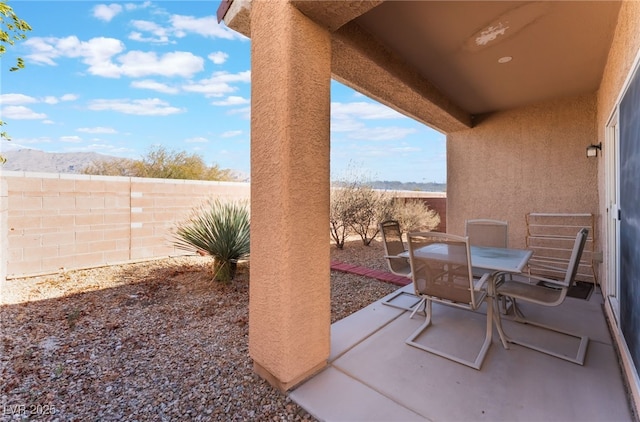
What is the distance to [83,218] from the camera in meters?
5.54

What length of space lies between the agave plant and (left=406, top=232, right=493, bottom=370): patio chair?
3.07 m

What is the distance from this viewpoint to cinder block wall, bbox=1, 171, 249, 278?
4.87m

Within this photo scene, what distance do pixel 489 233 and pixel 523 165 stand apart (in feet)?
7.25

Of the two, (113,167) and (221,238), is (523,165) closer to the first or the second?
(221,238)

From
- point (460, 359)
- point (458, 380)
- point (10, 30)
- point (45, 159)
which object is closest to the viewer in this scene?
point (458, 380)

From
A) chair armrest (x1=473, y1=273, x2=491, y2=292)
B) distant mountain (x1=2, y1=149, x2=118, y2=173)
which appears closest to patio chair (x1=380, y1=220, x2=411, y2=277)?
→ chair armrest (x1=473, y1=273, x2=491, y2=292)

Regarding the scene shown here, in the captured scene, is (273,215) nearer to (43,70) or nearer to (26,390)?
(26,390)

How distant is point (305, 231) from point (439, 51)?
3009 millimetres

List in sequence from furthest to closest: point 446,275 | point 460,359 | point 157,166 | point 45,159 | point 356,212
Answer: point 45,159, point 157,166, point 356,212, point 446,275, point 460,359

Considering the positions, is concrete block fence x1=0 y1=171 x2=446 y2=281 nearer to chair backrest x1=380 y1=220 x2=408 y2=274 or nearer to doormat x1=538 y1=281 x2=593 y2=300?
chair backrest x1=380 y1=220 x2=408 y2=274

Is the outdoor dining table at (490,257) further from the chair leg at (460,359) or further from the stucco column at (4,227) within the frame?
the stucco column at (4,227)

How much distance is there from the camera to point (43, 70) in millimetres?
13008

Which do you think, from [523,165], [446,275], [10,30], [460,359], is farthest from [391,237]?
[10,30]

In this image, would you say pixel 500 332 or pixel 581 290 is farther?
pixel 581 290
